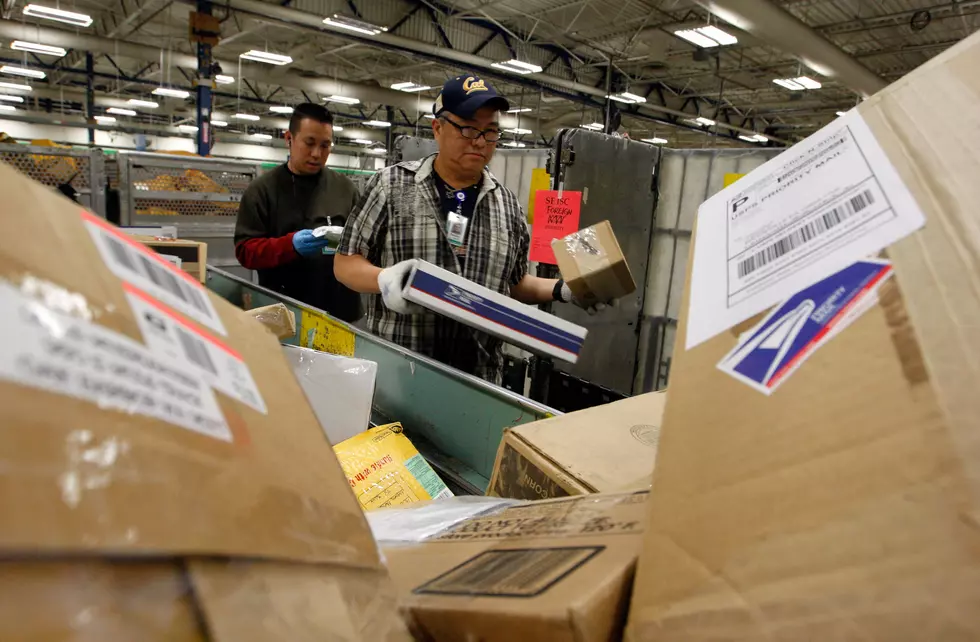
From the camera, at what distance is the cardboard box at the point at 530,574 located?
38 centimetres

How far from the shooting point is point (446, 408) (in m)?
1.54

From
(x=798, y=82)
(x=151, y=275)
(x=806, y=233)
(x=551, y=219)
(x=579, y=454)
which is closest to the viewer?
(x=151, y=275)

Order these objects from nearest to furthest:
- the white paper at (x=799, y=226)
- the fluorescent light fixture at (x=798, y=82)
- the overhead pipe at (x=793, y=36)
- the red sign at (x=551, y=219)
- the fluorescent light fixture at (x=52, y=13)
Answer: the white paper at (x=799, y=226), the red sign at (x=551, y=219), the overhead pipe at (x=793, y=36), the fluorescent light fixture at (x=52, y=13), the fluorescent light fixture at (x=798, y=82)

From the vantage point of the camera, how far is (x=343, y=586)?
0.37 meters

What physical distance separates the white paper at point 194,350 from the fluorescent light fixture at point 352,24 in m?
8.27

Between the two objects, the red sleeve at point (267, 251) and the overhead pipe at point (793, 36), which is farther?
the overhead pipe at point (793, 36)

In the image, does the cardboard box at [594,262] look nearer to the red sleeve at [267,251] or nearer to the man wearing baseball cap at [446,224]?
the man wearing baseball cap at [446,224]

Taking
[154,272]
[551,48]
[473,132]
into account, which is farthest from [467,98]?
[551,48]

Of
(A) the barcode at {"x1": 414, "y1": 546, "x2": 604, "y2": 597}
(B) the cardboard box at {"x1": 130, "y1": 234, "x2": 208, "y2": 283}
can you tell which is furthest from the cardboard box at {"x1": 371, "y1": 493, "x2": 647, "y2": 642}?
(B) the cardboard box at {"x1": 130, "y1": 234, "x2": 208, "y2": 283}

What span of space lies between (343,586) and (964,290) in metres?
0.44

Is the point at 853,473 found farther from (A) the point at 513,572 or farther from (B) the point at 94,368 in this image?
(B) the point at 94,368

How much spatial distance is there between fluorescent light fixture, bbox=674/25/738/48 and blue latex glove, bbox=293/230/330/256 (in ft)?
19.7

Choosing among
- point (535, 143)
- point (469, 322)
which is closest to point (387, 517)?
point (469, 322)

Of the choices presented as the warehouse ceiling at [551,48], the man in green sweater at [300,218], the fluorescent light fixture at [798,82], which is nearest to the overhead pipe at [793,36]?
the warehouse ceiling at [551,48]
